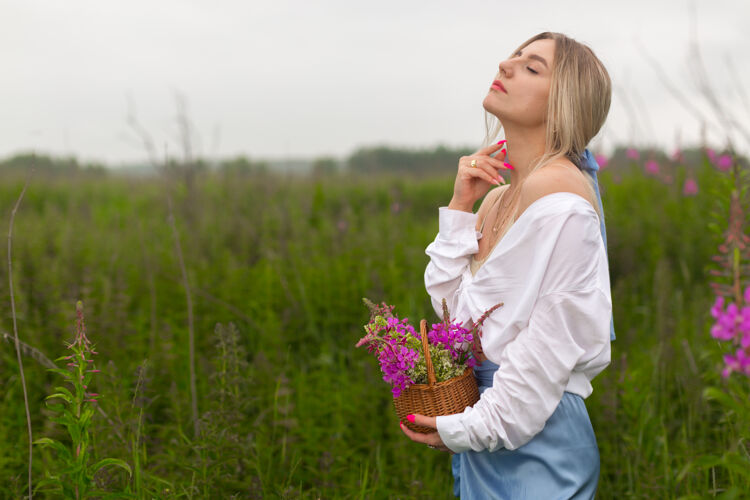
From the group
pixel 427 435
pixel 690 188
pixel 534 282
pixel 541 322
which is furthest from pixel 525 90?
pixel 690 188

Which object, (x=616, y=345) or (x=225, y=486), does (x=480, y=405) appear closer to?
(x=225, y=486)

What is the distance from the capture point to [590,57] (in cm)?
208

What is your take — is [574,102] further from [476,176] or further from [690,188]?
[690,188]

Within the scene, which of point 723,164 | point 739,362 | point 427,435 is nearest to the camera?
point 739,362

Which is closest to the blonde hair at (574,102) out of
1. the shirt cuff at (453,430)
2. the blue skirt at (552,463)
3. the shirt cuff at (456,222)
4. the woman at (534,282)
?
the woman at (534,282)

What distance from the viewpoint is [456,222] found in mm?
2186

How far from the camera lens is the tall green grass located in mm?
2760

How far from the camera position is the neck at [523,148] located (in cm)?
208

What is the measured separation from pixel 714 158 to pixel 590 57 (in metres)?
4.67

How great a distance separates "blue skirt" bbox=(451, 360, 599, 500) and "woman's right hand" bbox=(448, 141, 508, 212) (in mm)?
700

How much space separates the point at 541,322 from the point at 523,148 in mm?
621

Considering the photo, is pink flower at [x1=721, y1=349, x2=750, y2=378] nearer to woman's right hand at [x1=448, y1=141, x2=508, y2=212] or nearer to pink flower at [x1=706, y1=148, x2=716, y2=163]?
woman's right hand at [x1=448, y1=141, x2=508, y2=212]

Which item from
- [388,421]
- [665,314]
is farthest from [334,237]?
[665,314]

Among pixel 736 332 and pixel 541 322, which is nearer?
pixel 736 332
